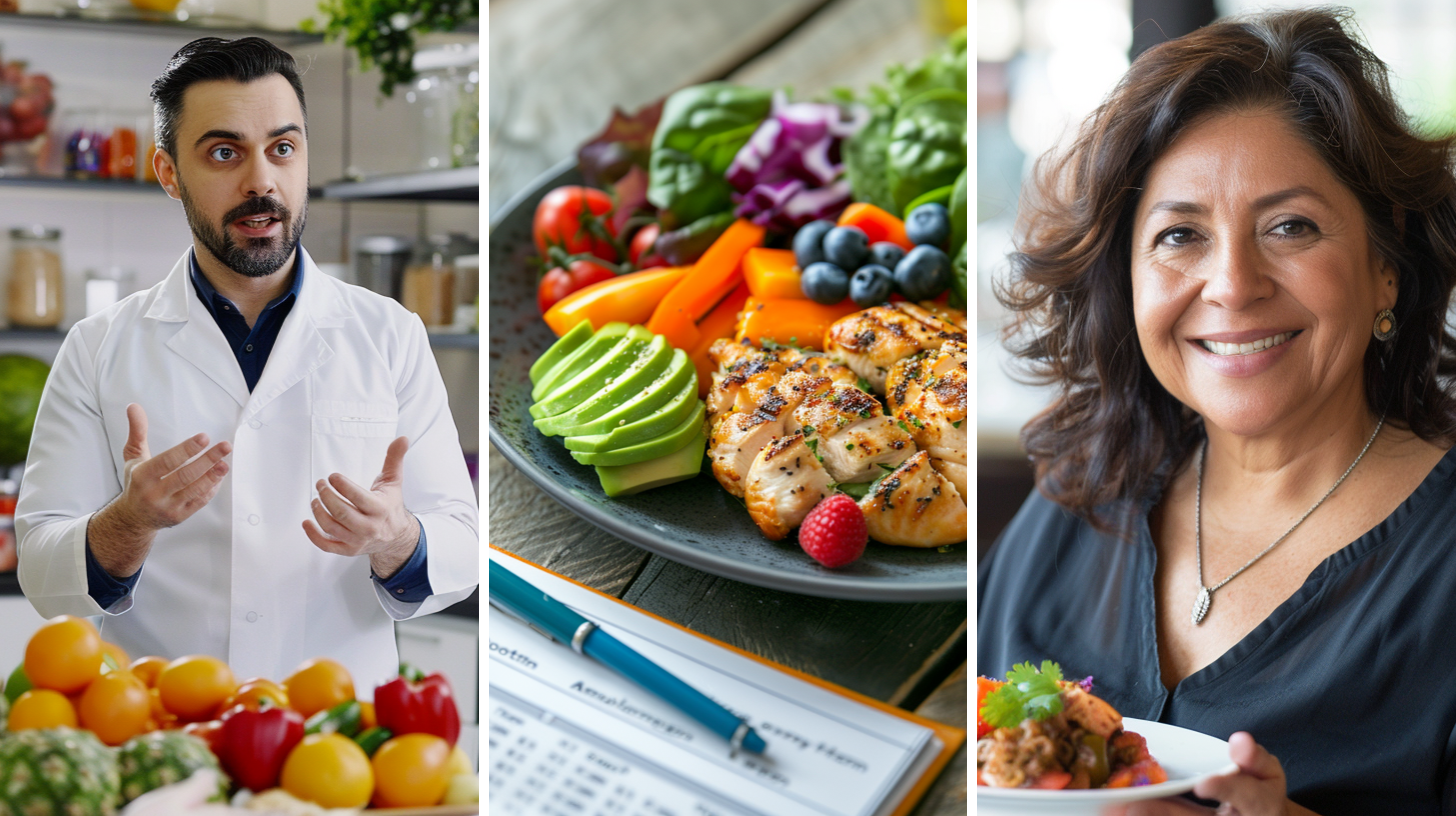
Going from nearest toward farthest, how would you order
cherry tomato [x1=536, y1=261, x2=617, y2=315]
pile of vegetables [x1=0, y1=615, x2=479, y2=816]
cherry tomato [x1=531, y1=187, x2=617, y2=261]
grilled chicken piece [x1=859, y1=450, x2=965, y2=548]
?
pile of vegetables [x1=0, y1=615, x2=479, y2=816]
grilled chicken piece [x1=859, y1=450, x2=965, y2=548]
cherry tomato [x1=536, y1=261, x2=617, y2=315]
cherry tomato [x1=531, y1=187, x2=617, y2=261]

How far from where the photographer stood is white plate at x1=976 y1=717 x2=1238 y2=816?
970 mm

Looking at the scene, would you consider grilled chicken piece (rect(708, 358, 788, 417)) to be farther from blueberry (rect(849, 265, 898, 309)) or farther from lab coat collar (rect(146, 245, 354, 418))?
lab coat collar (rect(146, 245, 354, 418))

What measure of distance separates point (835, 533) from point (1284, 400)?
0.55m

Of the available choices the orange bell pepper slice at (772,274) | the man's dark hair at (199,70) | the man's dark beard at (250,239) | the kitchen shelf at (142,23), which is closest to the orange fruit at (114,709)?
the man's dark beard at (250,239)

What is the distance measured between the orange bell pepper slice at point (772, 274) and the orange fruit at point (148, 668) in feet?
3.58

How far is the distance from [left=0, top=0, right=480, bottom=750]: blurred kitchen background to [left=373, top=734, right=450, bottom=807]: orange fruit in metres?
0.09

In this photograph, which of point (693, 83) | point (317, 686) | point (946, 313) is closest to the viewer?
point (317, 686)

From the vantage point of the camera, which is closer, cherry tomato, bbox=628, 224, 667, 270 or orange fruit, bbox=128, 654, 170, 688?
orange fruit, bbox=128, 654, 170, 688

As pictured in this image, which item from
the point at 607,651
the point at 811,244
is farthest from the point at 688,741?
the point at 811,244

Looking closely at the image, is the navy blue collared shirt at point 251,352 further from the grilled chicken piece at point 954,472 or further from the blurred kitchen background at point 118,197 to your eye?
the grilled chicken piece at point 954,472

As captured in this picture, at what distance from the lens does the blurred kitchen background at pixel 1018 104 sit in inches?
43.3

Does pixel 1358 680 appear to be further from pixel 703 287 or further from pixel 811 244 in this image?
pixel 703 287

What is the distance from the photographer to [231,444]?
1064 mm

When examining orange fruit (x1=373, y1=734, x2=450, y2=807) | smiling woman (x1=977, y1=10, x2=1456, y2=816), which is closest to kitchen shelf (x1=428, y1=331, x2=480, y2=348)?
orange fruit (x1=373, y1=734, x2=450, y2=807)
